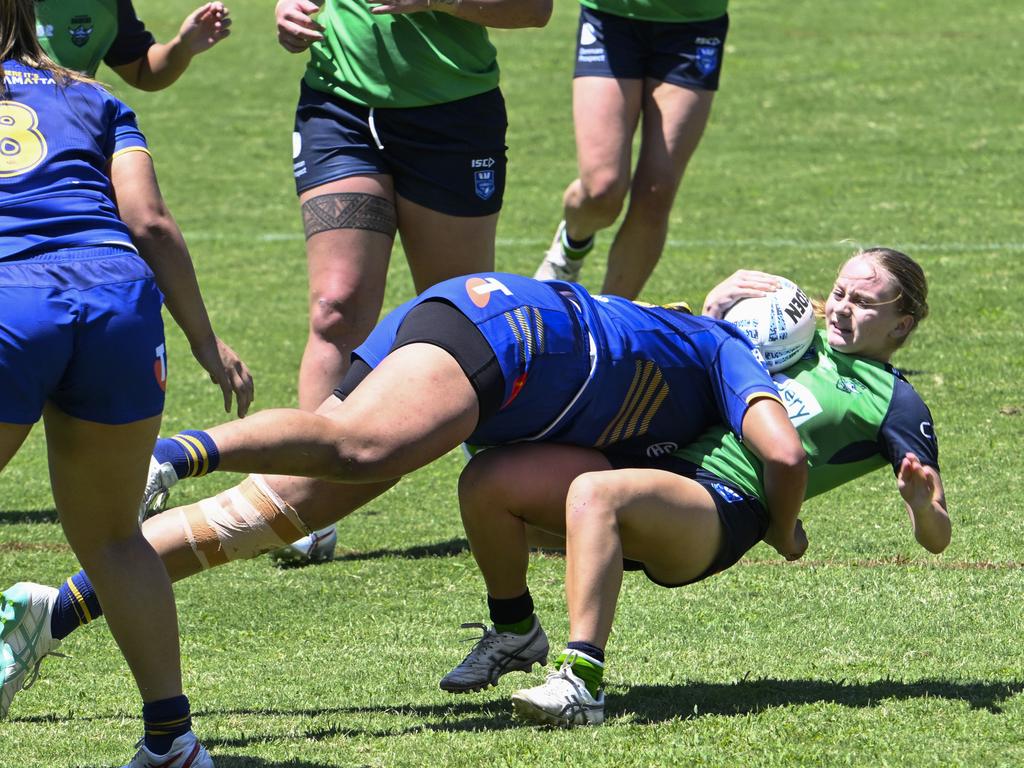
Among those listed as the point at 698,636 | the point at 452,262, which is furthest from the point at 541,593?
the point at 452,262

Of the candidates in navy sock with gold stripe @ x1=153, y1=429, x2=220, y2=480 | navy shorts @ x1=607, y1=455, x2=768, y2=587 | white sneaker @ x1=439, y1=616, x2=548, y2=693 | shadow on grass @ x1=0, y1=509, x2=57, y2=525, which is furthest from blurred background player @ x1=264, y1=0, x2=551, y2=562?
navy sock with gold stripe @ x1=153, y1=429, x2=220, y2=480

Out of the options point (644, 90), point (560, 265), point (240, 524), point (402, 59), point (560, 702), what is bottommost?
point (560, 265)

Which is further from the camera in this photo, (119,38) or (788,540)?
(119,38)

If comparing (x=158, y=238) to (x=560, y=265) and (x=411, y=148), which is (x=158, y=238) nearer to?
(x=411, y=148)

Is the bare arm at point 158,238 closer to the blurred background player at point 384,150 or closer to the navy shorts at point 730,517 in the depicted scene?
the navy shorts at point 730,517

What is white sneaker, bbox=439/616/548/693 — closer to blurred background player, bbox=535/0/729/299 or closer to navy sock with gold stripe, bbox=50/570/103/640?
navy sock with gold stripe, bbox=50/570/103/640

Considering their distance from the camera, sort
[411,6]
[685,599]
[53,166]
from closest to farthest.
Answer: [53,166], [685,599], [411,6]

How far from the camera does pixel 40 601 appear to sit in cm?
394

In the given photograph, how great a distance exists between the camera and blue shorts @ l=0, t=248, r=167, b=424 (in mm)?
3211

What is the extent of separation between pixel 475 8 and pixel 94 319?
2.38 metres

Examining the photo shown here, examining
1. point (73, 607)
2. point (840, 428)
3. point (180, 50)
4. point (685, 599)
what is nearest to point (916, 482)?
point (840, 428)

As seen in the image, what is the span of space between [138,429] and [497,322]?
36.7 inches

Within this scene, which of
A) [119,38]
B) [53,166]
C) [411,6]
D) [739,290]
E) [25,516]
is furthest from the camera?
[119,38]

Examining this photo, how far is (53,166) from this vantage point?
11.1 feet
